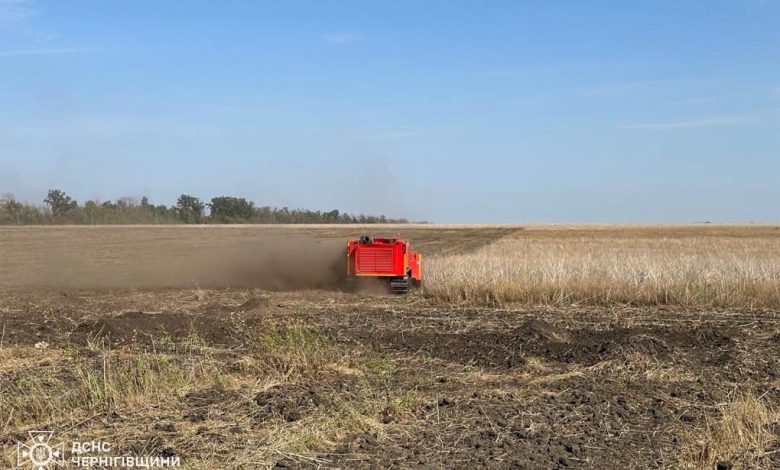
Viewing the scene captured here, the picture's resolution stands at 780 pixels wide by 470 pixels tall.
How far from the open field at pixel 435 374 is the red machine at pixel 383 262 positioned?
0.68 m

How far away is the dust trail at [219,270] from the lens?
2191 centimetres

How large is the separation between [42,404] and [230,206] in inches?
3749

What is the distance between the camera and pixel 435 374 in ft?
28.7

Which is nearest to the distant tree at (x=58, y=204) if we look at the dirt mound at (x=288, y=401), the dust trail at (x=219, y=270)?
the dust trail at (x=219, y=270)

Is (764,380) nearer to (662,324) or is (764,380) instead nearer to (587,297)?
(662,324)

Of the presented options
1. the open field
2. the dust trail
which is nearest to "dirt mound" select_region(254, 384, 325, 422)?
the open field

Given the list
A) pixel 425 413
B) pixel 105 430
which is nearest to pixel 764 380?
pixel 425 413

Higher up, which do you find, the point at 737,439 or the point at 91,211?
the point at 91,211
